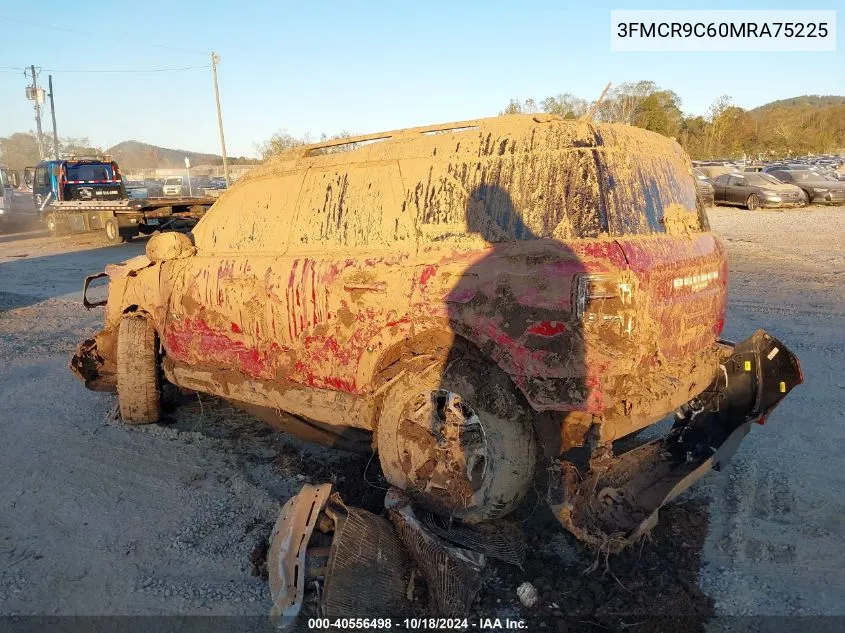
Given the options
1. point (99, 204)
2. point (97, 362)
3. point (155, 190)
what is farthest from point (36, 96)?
point (97, 362)

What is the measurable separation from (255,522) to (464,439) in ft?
4.41

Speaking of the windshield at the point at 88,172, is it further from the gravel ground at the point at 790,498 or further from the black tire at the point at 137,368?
the gravel ground at the point at 790,498

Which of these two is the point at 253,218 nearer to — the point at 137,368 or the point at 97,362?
the point at 137,368

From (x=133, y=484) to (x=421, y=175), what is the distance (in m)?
2.72

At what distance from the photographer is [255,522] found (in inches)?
143

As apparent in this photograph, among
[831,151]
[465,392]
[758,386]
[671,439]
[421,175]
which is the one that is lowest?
[671,439]

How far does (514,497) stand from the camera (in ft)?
10.8

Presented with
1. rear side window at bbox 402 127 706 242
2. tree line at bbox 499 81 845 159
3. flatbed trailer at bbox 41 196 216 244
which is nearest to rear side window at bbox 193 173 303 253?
rear side window at bbox 402 127 706 242

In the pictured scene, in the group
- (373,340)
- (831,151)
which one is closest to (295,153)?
(373,340)

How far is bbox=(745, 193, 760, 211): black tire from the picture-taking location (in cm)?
2020

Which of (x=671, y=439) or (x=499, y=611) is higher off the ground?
(x=671, y=439)

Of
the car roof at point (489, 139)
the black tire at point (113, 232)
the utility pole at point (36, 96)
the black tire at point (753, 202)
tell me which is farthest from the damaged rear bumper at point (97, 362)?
the utility pole at point (36, 96)

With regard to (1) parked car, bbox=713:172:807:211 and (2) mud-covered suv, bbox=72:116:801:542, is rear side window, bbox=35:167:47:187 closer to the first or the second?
→ (2) mud-covered suv, bbox=72:116:801:542

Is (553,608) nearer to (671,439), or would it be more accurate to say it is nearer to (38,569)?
(671,439)
